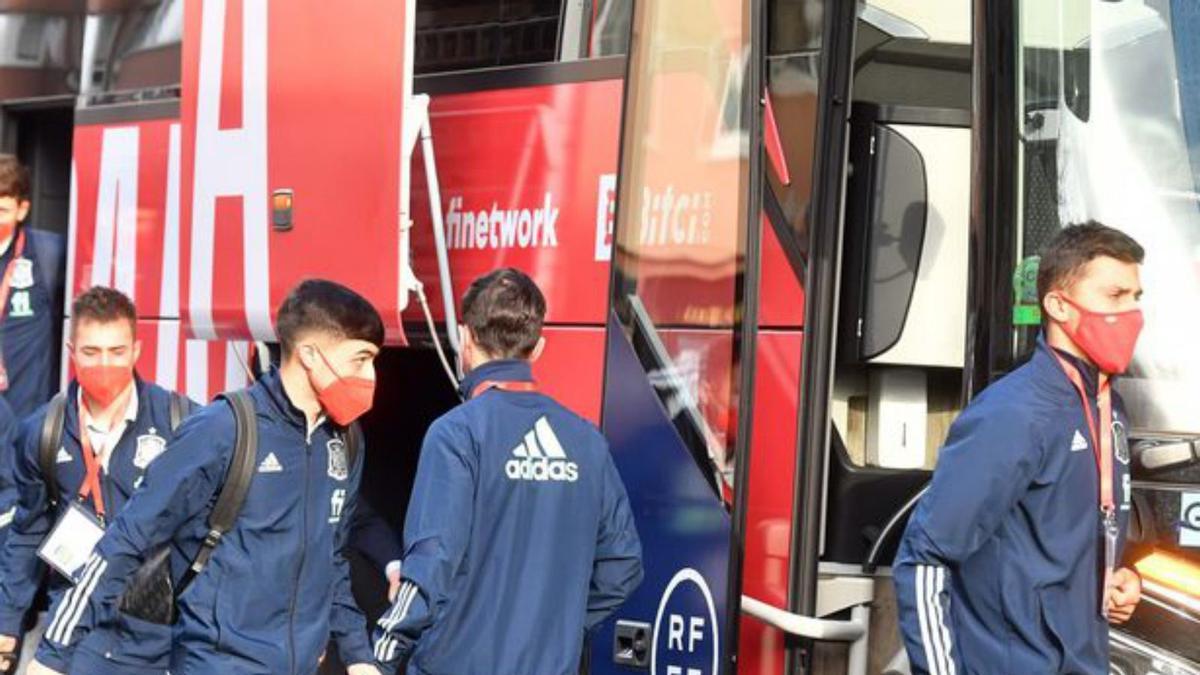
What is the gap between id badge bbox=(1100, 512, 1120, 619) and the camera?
188 inches

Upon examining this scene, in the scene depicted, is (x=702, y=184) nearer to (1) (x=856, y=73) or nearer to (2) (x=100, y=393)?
(1) (x=856, y=73)

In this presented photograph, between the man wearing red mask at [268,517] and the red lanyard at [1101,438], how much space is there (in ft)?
5.54

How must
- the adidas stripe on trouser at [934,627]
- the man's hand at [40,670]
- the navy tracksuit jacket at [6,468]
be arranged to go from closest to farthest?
the adidas stripe on trouser at [934,627]
the man's hand at [40,670]
the navy tracksuit jacket at [6,468]

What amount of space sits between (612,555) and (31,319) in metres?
3.88

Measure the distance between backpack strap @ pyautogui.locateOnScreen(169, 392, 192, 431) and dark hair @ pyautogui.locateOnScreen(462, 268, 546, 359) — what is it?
5.44 feet

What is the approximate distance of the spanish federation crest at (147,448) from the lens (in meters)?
6.77

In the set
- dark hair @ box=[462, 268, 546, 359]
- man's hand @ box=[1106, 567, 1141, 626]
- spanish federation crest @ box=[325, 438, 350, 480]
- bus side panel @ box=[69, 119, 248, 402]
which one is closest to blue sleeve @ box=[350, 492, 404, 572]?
bus side panel @ box=[69, 119, 248, 402]

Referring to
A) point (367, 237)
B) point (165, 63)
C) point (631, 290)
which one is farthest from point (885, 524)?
point (165, 63)

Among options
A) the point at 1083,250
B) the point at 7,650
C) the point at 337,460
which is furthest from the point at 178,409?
the point at 1083,250

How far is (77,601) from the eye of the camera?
5586 mm

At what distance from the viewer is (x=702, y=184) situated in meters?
6.15

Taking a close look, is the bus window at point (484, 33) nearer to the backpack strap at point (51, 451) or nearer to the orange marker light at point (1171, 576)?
the backpack strap at point (51, 451)

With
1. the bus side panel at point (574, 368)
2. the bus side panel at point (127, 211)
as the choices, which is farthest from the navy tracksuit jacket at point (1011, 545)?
the bus side panel at point (127, 211)

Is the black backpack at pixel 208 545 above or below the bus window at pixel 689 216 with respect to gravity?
below
